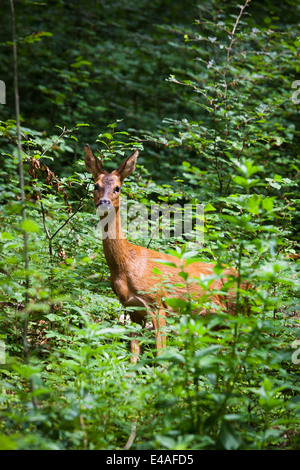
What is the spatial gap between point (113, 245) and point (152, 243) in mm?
1107

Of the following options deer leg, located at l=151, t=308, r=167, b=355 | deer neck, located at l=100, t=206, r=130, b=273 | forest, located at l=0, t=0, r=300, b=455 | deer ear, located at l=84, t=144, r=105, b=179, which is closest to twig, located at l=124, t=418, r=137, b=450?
forest, located at l=0, t=0, r=300, b=455

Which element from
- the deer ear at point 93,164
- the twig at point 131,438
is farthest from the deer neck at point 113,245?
the twig at point 131,438

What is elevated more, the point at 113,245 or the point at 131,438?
the point at 113,245

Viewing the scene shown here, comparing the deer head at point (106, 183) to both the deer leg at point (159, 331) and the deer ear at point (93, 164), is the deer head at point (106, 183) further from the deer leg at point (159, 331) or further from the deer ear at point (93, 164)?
the deer leg at point (159, 331)

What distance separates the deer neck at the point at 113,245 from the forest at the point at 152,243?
21 cm

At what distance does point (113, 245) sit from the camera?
13.6 ft

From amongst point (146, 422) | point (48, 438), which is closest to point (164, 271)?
point (146, 422)

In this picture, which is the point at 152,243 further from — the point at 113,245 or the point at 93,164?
the point at 93,164

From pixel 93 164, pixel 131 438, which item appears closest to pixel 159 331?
pixel 131 438

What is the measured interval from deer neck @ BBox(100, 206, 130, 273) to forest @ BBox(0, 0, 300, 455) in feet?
Answer: 0.70

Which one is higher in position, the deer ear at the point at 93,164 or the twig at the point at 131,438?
the deer ear at the point at 93,164

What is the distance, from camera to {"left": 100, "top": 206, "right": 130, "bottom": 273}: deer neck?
13.6 ft

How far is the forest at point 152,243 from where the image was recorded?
7.46 ft

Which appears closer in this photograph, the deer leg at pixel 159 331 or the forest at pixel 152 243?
the forest at pixel 152 243
